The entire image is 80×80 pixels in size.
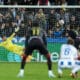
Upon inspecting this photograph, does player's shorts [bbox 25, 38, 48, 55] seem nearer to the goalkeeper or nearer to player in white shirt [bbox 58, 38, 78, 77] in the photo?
player in white shirt [bbox 58, 38, 78, 77]

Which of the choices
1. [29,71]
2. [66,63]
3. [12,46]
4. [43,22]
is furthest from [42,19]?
[66,63]

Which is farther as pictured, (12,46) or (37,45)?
(12,46)

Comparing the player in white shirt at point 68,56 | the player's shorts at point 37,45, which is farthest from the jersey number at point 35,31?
the player in white shirt at point 68,56

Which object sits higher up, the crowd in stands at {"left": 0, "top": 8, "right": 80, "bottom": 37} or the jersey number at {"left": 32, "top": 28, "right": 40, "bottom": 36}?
the jersey number at {"left": 32, "top": 28, "right": 40, "bottom": 36}

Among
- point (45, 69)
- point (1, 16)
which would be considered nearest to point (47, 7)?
point (1, 16)

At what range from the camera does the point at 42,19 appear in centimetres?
2134

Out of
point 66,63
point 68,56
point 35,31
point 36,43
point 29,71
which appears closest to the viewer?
point 66,63

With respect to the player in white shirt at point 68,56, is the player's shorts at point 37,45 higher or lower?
higher

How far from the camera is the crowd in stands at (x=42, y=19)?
69.4 feet

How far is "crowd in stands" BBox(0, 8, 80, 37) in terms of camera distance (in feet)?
69.4

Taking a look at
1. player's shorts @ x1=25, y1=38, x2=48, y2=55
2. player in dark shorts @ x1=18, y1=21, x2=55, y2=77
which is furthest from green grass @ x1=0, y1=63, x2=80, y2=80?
player's shorts @ x1=25, y1=38, x2=48, y2=55

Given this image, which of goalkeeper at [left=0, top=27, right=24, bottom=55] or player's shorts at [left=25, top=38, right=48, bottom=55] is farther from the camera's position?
goalkeeper at [left=0, top=27, right=24, bottom=55]

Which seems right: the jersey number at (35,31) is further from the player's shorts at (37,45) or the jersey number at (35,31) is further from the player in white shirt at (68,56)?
the player in white shirt at (68,56)

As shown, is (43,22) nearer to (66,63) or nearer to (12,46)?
(12,46)
